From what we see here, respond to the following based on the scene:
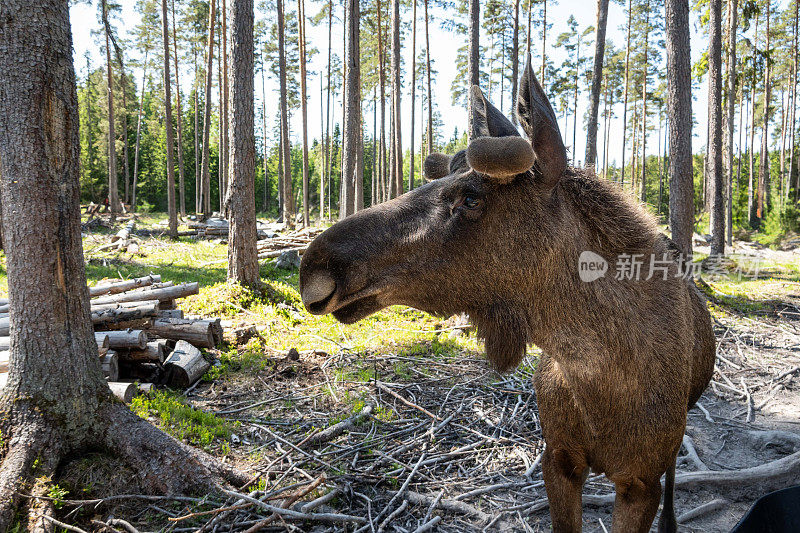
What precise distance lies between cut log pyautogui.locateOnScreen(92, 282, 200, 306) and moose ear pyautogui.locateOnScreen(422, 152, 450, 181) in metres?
5.95

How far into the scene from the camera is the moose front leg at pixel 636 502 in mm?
2203

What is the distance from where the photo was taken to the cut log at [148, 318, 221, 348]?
241 inches

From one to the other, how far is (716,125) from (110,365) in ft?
53.0

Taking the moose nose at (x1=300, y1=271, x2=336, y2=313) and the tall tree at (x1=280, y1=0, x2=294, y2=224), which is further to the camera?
the tall tree at (x1=280, y1=0, x2=294, y2=224)

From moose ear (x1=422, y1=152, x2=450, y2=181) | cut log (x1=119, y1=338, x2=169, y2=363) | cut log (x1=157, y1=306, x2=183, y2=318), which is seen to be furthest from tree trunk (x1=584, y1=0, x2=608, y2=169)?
moose ear (x1=422, y1=152, x2=450, y2=181)

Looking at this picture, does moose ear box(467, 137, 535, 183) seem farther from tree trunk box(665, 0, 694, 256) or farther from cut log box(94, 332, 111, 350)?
tree trunk box(665, 0, 694, 256)

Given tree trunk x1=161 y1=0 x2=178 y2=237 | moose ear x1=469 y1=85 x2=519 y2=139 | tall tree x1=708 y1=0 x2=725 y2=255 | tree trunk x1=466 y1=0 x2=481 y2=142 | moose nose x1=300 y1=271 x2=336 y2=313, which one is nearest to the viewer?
moose nose x1=300 y1=271 x2=336 y2=313

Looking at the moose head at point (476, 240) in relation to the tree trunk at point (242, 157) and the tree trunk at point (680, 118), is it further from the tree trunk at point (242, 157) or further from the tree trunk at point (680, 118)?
the tree trunk at point (680, 118)

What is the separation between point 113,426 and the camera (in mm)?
3352

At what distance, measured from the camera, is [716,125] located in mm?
13547

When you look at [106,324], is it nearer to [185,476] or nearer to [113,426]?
[113,426]

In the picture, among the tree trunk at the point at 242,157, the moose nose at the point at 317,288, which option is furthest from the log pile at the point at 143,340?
the moose nose at the point at 317,288

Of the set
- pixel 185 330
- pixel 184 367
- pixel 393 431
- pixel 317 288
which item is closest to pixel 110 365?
pixel 184 367

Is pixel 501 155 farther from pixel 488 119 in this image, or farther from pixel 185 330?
pixel 185 330
